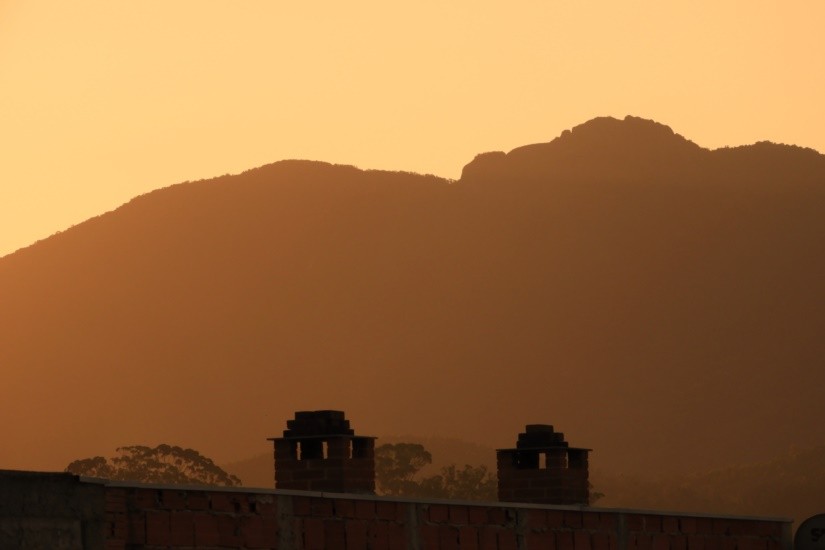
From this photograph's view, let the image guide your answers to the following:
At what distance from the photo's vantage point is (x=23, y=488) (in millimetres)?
11773

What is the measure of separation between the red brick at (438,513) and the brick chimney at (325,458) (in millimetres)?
1242

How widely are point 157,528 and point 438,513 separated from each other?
4.06 m

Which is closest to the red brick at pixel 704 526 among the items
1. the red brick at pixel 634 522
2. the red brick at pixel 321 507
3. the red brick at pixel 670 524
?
the red brick at pixel 670 524

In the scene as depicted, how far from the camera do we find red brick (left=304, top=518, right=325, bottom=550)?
14.8 metres

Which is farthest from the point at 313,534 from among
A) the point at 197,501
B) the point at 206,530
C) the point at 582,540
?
the point at 582,540

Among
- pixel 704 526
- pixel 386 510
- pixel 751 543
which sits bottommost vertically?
pixel 751 543

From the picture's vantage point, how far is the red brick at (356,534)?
1520 cm

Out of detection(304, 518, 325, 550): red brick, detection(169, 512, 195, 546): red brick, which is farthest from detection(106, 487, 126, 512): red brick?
detection(304, 518, 325, 550): red brick

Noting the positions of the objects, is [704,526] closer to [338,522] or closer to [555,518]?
[555,518]

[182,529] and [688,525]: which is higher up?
[688,525]

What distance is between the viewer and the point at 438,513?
16297 millimetres

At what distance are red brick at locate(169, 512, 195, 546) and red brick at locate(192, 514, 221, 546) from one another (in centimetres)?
5

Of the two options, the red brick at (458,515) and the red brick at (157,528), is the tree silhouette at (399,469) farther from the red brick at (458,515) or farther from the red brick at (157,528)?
the red brick at (157,528)

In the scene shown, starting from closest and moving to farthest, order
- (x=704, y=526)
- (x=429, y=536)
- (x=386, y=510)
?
(x=386, y=510) → (x=429, y=536) → (x=704, y=526)
